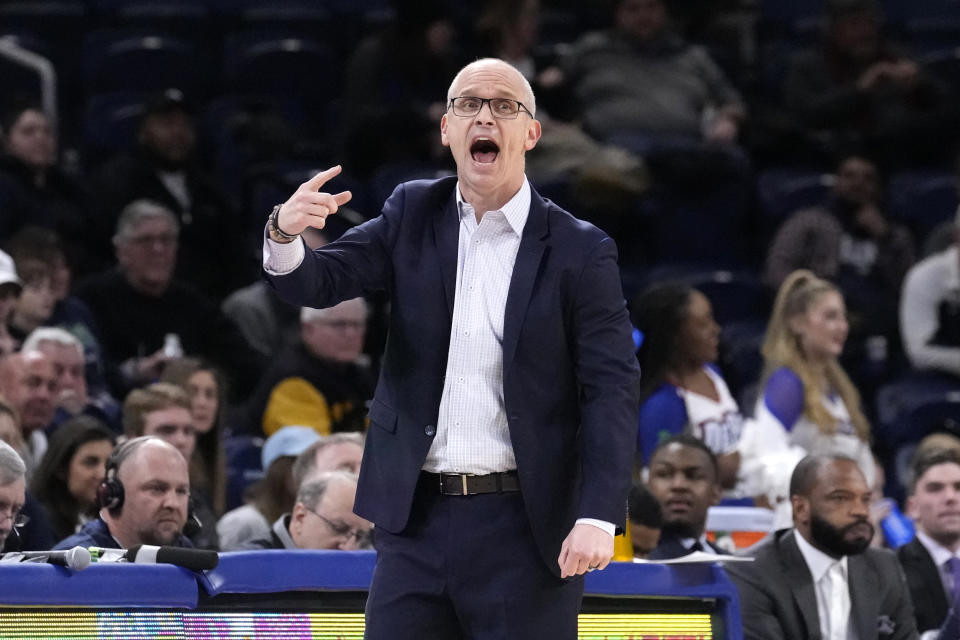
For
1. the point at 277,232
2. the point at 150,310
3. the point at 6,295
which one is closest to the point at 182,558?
the point at 277,232

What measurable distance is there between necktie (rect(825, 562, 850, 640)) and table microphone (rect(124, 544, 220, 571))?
6.45ft

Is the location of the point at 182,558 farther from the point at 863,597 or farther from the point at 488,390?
the point at 863,597

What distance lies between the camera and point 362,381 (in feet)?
22.2

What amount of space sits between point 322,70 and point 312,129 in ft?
1.06

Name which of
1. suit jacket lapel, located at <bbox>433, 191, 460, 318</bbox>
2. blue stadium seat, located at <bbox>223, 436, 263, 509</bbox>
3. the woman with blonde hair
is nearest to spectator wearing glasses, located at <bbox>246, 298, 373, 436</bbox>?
blue stadium seat, located at <bbox>223, 436, 263, 509</bbox>

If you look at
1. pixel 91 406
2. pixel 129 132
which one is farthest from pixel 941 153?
pixel 91 406

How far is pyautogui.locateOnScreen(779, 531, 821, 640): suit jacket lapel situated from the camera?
4.54 metres

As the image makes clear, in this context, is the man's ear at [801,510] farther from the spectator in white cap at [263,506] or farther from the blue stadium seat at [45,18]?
the blue stadium seat at [45,18]

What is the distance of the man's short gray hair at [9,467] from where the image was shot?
3883 millimetres

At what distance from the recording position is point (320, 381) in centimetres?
655

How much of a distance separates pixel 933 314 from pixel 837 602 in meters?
3.07

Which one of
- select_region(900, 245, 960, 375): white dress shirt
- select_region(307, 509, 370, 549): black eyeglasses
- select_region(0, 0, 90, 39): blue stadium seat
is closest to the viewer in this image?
select_region(307, 509, 370, 549): black eyeglasses

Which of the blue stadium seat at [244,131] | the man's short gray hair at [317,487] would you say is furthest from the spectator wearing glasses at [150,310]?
the man's short gray hair at [317,487]

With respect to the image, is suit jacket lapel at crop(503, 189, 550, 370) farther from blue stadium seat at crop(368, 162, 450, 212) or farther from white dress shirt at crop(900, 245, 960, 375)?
white dress shirt at crop(900, 245, 960, 375)
